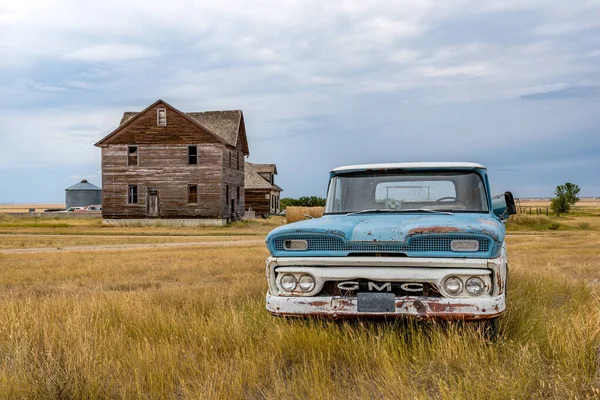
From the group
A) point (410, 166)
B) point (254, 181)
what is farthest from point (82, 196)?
point (410, 166)

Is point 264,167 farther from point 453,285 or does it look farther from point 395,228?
point 453,285

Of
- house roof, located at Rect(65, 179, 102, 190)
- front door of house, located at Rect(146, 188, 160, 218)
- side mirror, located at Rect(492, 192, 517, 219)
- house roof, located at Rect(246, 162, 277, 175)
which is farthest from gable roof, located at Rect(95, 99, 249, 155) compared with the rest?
side mirror, located at Rect(492, 192, 517, 219)

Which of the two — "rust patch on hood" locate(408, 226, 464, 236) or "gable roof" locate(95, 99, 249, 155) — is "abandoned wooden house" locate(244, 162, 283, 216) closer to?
"gable roof" locate(95, 99, 249, 155)

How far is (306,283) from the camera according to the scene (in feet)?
16.5

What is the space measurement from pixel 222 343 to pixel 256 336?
1.09 feet

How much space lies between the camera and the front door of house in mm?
36156

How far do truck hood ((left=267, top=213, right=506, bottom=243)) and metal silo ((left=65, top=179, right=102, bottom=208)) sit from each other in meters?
66.1

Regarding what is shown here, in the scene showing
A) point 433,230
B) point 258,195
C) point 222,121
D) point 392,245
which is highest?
point 222,121

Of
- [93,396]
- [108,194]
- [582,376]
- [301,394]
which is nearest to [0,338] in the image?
[93,396]

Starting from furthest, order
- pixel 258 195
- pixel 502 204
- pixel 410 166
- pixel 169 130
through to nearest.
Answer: pixel 258 195 → pixel 169 130 → pixel 410 166 → pixel 502 204

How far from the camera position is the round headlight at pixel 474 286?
4699 millimetres

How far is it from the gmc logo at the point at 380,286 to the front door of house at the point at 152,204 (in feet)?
106

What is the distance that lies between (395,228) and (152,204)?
32902mm

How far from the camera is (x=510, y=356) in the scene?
4.60 metres
